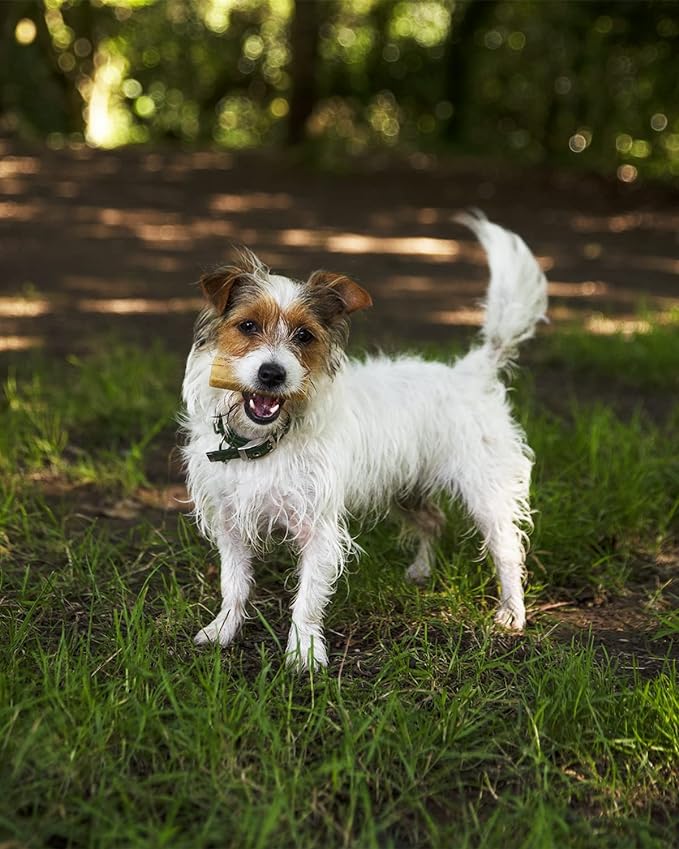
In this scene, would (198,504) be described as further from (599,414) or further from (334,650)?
(599,414)

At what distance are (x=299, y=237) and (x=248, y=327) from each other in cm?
702

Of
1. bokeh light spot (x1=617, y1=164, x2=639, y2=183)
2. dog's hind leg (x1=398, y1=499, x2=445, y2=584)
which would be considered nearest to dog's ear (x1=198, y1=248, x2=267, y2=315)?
dog's hind leg (x1=398, y1=499, x2=445, y2=584)

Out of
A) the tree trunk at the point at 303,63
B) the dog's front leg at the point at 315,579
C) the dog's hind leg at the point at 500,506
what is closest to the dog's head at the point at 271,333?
the dog's front leg at the point at 315,579

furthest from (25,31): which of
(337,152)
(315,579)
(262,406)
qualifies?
(315,579)

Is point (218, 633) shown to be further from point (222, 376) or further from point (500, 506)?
point (500, 506)

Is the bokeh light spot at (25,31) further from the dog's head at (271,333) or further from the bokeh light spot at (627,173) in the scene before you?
the dog's head at (271,333)

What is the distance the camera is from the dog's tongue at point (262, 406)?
→ 341 cm

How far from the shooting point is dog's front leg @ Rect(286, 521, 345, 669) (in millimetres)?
3543

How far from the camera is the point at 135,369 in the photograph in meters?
6.02

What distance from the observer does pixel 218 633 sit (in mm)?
3639

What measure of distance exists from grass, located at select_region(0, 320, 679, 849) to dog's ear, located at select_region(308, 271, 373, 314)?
101cm

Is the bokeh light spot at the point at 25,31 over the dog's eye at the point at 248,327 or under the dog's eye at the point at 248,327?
under

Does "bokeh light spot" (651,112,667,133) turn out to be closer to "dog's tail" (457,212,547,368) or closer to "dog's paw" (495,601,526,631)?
"dog's tail" (457,212,547,368)

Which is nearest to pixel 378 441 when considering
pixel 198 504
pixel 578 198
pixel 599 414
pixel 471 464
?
pixel 471 464
